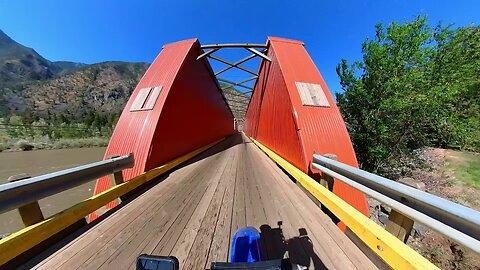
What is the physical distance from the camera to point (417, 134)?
35.2 ft

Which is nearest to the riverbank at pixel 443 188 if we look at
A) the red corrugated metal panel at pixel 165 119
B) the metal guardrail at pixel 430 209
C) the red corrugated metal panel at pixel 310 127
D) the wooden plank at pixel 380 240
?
the metal guardrail at pixel 430 209

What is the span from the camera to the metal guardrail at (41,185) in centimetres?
183

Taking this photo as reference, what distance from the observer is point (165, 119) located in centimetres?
619

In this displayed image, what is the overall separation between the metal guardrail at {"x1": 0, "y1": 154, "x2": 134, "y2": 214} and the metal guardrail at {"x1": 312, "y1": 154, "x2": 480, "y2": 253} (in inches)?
147

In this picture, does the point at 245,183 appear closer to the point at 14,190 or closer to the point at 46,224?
the point at 46,224

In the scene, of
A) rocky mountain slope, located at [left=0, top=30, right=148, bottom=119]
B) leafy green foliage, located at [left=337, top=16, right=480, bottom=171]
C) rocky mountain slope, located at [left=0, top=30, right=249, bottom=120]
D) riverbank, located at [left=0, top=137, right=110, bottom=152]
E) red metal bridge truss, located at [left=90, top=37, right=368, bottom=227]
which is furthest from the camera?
rocky mountain slope, located at [left=0, top=30, right=148, bottom=119]

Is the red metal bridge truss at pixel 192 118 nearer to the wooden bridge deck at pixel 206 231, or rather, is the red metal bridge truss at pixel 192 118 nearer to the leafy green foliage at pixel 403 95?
the wooden bridge deck at pixel 206 231

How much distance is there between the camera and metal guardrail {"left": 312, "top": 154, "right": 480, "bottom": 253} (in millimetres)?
1204

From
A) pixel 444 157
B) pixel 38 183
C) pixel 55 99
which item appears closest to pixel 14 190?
pixel 38 183

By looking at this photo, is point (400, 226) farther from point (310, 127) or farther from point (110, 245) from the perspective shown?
point (310, 127)

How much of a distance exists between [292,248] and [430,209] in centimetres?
130

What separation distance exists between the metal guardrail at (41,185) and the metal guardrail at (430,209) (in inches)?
147

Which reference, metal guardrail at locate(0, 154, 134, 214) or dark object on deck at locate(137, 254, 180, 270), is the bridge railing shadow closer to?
dark object on deck at locate(137, 254, 180, 270)

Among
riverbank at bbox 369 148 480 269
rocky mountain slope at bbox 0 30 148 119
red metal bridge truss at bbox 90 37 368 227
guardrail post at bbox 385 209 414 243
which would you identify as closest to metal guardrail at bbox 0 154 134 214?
A: red metal bridge truss at bbox 90 37 368 227
